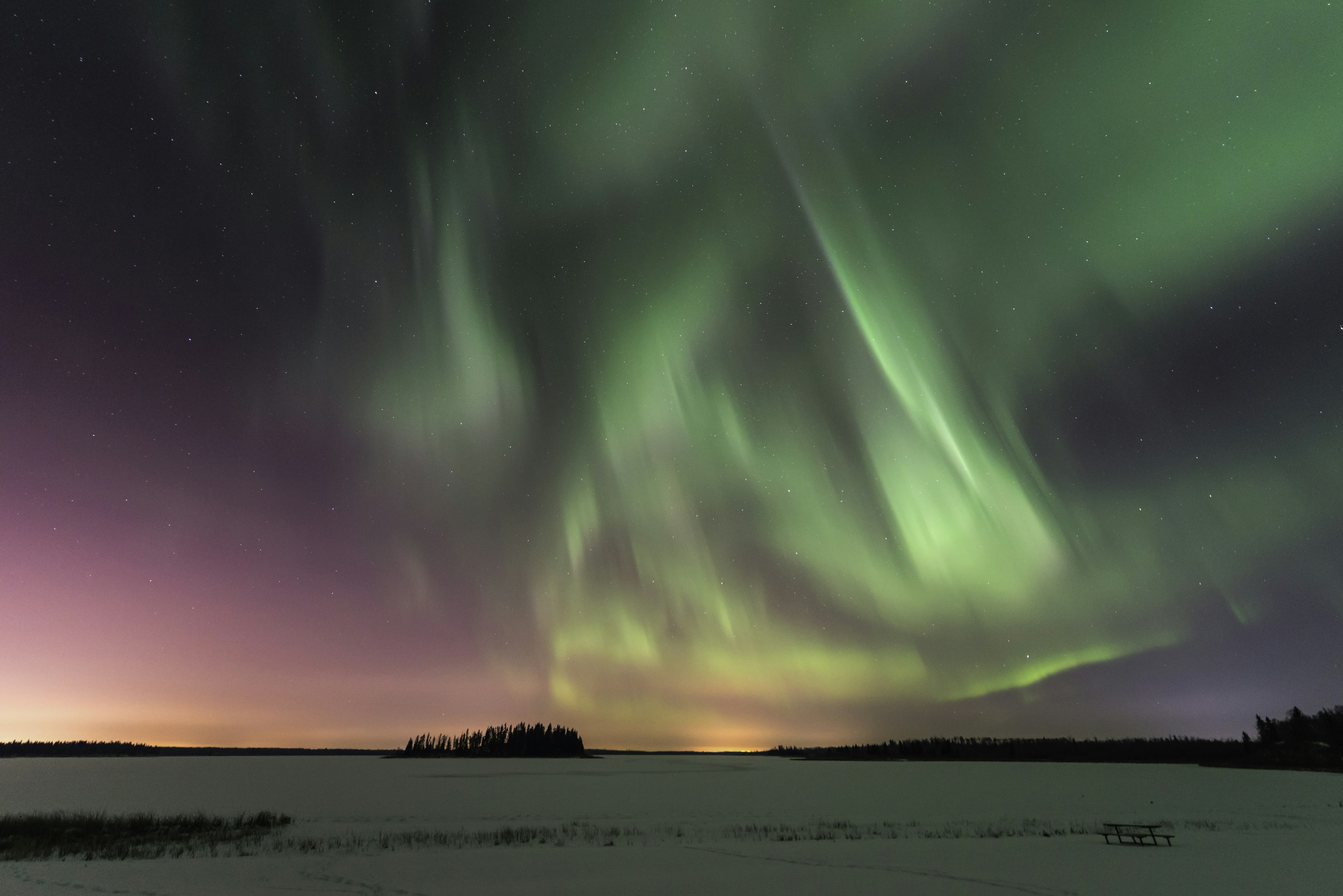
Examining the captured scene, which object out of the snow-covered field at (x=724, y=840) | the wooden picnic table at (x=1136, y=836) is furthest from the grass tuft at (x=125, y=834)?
the wooden picnic table at (x=1136, y=836)

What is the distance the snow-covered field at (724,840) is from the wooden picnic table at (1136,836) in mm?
804

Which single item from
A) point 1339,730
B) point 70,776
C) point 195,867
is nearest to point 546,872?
point 195,867

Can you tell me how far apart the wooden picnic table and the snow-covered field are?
804mm

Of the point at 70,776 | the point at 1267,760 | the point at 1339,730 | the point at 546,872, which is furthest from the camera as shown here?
the point at 1267,760

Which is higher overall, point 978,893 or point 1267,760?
point 978,893

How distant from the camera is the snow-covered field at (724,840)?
65.0ft

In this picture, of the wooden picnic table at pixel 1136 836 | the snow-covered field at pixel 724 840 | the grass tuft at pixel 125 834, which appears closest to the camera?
the snow-covered field at pixel 724 840

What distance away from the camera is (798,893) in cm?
1848

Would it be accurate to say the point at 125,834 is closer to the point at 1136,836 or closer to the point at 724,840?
the point at 724,840

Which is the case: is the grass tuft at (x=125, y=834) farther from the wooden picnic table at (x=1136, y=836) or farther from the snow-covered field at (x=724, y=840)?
the wooden picnic table at (x=1136, y=836)

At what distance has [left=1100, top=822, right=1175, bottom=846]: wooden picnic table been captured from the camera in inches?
1102

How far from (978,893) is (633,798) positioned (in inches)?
1740

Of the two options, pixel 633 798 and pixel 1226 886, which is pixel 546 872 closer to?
pixel 1226 886

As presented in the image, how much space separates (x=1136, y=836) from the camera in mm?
27797
